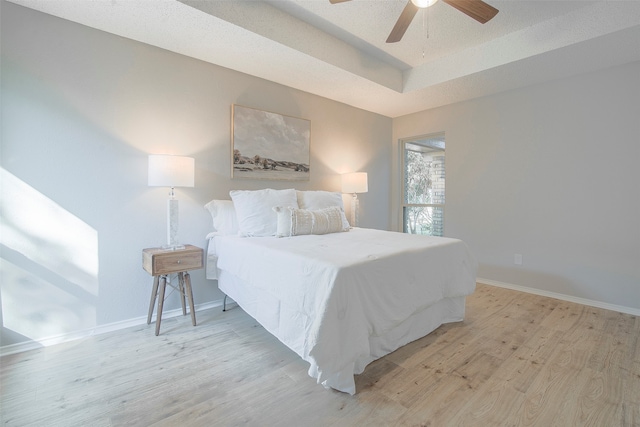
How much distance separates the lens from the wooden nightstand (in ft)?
7.35

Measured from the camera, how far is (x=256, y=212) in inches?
108

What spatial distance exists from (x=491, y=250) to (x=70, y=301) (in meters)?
4.44

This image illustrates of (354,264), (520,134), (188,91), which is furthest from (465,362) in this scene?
(188,91)

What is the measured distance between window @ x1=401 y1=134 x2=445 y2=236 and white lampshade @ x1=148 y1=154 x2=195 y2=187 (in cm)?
352

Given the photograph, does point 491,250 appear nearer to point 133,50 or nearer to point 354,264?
point 354,264

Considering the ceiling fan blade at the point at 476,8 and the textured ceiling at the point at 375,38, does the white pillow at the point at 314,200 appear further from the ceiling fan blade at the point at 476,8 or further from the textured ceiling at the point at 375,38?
the ceiling fan blade at the point at 476,8

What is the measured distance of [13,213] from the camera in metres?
2.02

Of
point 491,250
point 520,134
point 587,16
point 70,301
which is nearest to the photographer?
point 70,301

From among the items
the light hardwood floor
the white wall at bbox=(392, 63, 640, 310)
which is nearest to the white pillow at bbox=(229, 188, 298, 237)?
the light hardwood floor

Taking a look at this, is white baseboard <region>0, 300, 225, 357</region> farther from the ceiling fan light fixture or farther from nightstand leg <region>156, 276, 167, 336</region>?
the ceiling fan light fixture

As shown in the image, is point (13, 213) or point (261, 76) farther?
point (261, 76)

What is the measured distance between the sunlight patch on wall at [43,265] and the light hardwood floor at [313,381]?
215mm

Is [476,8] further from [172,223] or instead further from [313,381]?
[172,223]

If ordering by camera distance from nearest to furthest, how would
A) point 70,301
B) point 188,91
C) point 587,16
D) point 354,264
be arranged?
point 354,264
point 70,301
point 587,16
point 188,91
